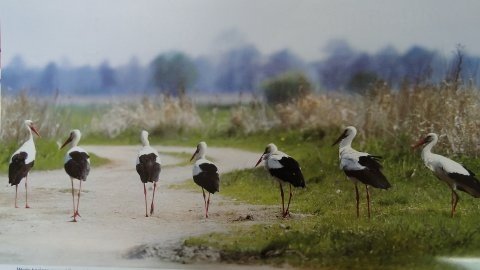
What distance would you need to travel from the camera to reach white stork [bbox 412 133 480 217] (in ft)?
12.0

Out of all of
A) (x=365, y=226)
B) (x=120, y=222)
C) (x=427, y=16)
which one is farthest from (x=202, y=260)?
(x=427, y=16)

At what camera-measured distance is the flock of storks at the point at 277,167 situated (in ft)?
12.1

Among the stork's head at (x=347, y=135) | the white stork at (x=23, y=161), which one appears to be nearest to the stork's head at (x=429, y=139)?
the stork's head at (x=347, y=135)

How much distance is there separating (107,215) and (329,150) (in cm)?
143

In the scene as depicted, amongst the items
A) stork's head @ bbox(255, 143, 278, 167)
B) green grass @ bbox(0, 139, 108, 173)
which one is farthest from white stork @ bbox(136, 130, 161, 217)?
stork's head @ bbox(255, 143, 278, 167)

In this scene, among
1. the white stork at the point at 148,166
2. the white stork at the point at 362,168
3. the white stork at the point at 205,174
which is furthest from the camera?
the white stork at the point at 148,166

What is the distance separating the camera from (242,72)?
13.1ft

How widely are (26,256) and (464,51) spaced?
2.88m

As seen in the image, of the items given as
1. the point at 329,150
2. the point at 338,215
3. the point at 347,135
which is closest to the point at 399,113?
the point at 347,135

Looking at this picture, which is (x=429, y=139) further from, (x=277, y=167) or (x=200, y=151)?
(x=200, y=151)

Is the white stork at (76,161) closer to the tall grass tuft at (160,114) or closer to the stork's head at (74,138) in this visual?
the stork's head at (74,138)

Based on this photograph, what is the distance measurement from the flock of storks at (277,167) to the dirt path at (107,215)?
6 cm

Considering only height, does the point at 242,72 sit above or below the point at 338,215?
above

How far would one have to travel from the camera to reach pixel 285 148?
3949 mm
